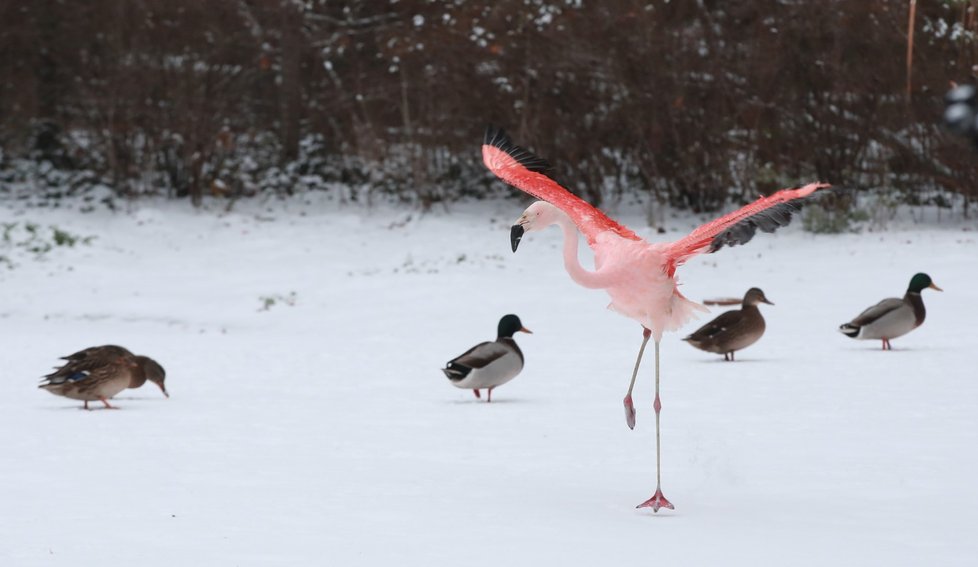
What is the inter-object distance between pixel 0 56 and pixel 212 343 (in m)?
11.5

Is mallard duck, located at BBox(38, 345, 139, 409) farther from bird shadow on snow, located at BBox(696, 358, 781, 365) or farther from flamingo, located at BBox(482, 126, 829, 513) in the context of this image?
bird shadow on snow, located at BBox(696, 358, 781, 365)

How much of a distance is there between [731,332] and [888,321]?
4.98ft

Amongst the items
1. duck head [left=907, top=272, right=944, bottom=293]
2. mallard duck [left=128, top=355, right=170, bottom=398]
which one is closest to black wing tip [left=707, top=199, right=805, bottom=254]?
mallard duck [left=128, top=355, right=170, bottom=398]

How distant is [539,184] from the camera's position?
771 cm

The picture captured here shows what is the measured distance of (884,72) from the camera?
68.0ft

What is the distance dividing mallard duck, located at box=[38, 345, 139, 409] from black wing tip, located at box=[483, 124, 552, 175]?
11.7 feet

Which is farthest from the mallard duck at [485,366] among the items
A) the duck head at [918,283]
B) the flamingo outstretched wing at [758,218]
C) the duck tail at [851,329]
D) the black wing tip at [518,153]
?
the duck head at [918,283]

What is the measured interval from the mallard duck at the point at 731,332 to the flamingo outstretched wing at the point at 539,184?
436 cm

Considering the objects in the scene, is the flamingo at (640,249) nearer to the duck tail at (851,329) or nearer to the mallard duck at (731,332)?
the mallard duck at (731,332)

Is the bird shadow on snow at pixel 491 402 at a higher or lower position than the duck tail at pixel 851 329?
lower

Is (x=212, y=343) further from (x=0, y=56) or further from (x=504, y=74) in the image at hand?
(x=0, y=56)

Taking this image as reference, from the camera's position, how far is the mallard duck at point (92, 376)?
1017 cm

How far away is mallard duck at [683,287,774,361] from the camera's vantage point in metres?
12.3

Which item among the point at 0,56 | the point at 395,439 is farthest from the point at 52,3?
the point at 395,439
